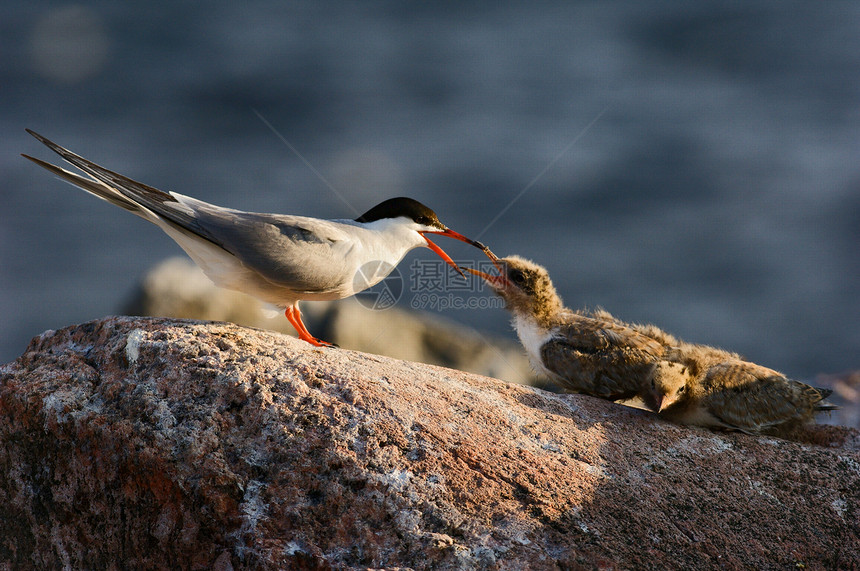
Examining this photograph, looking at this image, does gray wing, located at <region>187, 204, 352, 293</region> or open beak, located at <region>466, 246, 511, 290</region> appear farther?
open beak, located at <region>466, 246, 511, 290</region>

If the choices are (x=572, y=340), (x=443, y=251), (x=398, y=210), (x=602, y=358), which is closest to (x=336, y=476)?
(x=602, y=358)

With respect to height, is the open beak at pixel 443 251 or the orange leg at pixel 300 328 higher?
the open beak at pixel 443 251

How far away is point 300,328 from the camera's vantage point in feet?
15.3

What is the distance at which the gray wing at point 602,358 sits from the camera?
461 centimetres

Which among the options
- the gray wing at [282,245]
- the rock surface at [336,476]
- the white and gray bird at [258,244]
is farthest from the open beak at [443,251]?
the rock surface at [336,476]

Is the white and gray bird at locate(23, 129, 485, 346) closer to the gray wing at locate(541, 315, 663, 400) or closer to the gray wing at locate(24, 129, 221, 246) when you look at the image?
the gray wing at locate(24, 129, 221, 246)

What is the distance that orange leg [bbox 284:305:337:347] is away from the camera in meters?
4.40

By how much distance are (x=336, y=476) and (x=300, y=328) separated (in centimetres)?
179

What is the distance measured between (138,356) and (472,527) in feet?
6.12

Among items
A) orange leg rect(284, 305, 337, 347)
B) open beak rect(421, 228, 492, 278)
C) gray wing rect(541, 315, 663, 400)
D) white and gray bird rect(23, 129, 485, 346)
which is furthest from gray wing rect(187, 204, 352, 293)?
gray wing rect(541, 315, 663, 400)

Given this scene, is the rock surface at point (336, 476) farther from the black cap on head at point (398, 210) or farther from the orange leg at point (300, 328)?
the black cap on head at point (398, 210)

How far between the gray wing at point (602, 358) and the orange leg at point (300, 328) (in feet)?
5.27

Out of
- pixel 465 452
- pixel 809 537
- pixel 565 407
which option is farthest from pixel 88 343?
pixel 809 537

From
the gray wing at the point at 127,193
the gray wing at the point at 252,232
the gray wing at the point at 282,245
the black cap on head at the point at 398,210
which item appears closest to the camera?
the gray wing at the point at 127,193
